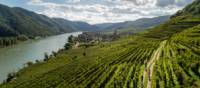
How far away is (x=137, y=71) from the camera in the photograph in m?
115

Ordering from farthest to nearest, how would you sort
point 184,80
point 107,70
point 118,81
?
point 107,70, point 118,81, point 184,80

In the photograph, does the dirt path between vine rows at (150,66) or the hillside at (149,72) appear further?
the dirt path between vine rows at (150,66)

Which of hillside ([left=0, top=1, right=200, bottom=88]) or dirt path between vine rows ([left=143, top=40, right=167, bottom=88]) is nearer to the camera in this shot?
hillside ([left=0, top=1, right=200, bottom=88])

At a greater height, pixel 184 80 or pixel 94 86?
pixel 184 80

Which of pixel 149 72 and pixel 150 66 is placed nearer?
pixel 149 72

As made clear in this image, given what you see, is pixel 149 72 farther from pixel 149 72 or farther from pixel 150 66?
pixel 150 66

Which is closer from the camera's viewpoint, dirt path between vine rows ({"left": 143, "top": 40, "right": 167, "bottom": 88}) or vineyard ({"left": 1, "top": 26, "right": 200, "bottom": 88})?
vineyard ({"left": 1, "top": 26, "right": 200, "bottom": 88})

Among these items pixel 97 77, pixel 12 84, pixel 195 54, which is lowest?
pixel 12 84

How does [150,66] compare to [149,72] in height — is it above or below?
above

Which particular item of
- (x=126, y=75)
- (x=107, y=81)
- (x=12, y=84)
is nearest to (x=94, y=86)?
(x=107, y=81)

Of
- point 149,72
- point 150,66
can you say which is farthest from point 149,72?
point 150,66

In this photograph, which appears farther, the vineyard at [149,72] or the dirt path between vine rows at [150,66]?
the dirt path between vine rows at [150,66]

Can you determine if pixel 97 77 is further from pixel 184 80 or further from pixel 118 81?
pixel 184 80

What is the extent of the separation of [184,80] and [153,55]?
4905cm
